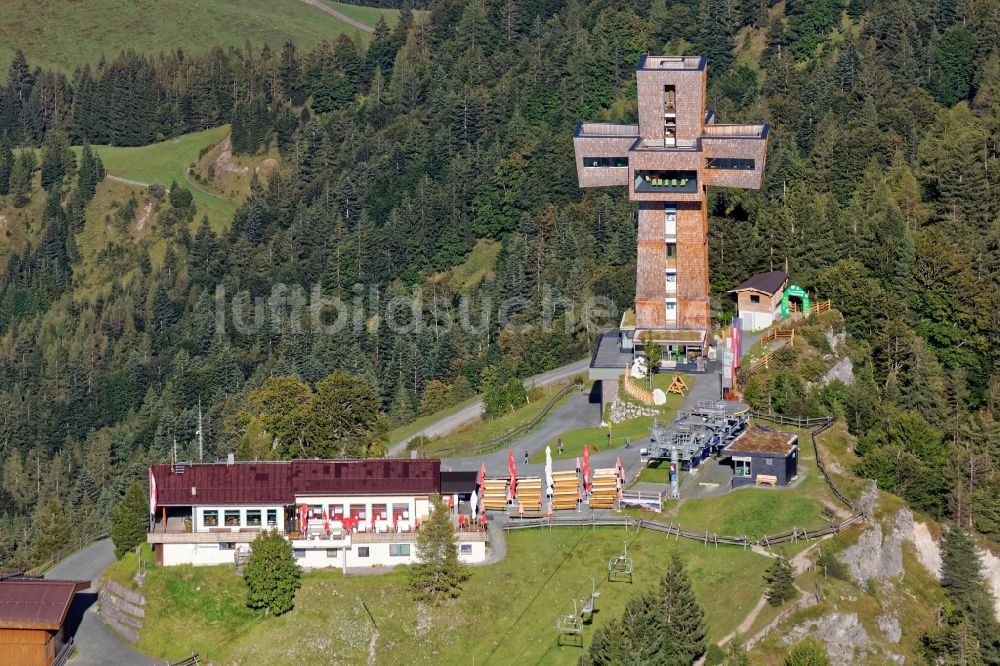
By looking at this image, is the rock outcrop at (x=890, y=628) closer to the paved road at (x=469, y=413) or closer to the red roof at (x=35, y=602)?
the red roof at (x=35, y=602)

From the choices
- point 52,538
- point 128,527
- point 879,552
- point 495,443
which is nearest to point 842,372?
point 495,443

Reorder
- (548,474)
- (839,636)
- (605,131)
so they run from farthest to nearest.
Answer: (605,131) → (548,474) → (839,636)

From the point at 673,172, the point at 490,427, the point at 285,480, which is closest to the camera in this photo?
the point at 285,480

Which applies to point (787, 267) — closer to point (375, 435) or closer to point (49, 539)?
point (375, 435)

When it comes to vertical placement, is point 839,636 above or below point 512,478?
below

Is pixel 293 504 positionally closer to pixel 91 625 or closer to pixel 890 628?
pixel 91 625

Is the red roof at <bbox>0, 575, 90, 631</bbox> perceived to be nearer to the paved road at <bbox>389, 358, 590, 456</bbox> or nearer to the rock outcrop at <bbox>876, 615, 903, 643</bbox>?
the paved road at <bbox>389, 358, 590, 456</bbox>

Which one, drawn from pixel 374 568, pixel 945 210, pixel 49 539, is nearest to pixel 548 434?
pixel 374 568
